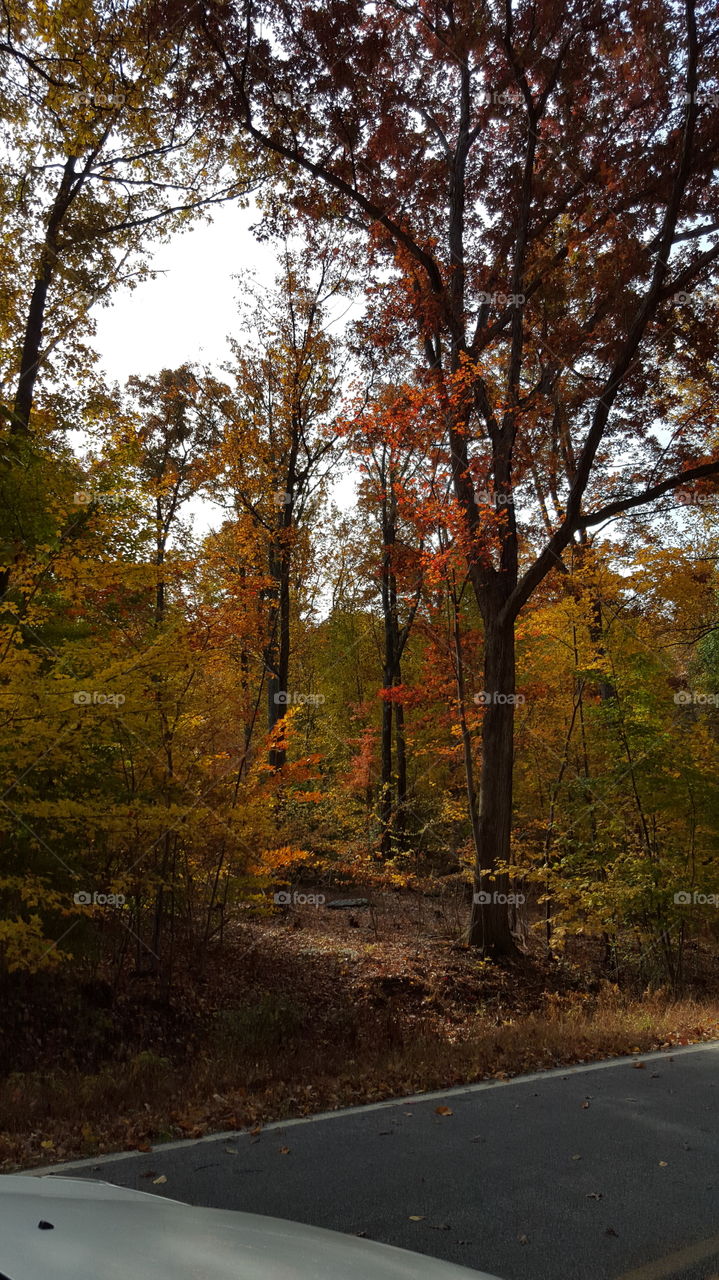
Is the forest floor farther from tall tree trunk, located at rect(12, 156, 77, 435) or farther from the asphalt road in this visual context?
tall tree trunk, located at rect(12, 156, 77, 435)

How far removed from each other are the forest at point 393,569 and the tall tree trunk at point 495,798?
6 centimetres

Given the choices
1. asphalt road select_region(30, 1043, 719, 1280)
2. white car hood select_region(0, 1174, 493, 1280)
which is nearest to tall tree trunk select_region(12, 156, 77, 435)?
asphalt road select_region(30, 1043, 719, 1280)

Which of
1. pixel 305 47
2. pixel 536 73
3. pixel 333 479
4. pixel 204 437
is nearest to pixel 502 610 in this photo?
pixel 536 73

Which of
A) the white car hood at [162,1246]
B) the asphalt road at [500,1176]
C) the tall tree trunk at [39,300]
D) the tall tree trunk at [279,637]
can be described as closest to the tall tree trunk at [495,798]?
the tall tree trunk at [279,637]

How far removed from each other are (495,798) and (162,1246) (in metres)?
10.9

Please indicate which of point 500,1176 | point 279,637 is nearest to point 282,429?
point 279,637

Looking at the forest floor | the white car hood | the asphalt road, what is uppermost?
the white car hood

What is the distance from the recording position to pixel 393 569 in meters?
13.6

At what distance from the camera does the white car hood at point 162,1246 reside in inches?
61.2

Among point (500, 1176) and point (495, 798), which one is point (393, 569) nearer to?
point (495, 798)

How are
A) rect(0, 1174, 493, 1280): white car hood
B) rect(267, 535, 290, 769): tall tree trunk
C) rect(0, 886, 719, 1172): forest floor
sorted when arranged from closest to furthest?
rect(0, 1174, 493, 1280): white car hood
rect(0, 886, 719, 1172): forest floor
rect(267, 535, 290, 769): tall tree trunk

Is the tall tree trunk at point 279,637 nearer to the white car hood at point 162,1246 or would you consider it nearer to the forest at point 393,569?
the forest at point 393,569

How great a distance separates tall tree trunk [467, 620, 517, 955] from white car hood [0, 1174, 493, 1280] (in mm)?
10361

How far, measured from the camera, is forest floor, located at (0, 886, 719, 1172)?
532 cm
